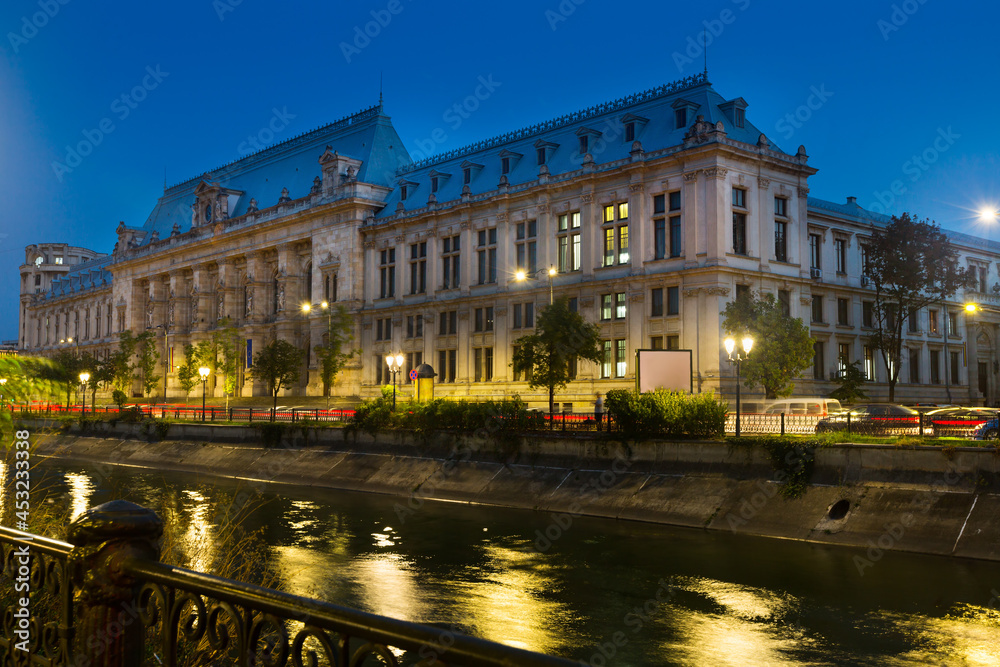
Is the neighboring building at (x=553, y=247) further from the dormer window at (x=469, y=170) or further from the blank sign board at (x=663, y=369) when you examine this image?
the blank sign board at (x=663, y=369)

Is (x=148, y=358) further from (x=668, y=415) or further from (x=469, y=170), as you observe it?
(x=668, y=415)

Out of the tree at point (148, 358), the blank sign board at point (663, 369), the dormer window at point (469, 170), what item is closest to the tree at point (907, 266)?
the blank sign board at point (663, 369)

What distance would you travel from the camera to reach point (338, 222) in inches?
2822

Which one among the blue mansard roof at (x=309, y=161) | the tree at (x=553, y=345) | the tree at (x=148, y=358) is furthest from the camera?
the tree at (x=148, y=358)

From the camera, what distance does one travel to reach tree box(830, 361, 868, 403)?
49.7 m

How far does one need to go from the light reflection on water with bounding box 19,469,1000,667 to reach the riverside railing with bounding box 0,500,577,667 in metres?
7.95

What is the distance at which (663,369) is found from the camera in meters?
36.2

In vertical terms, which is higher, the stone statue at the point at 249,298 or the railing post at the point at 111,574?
the stone statue at the point at 249,298

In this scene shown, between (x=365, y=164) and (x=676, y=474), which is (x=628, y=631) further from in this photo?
(x=365, y=164)

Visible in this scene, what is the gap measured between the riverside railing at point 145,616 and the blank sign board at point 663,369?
3067 cm

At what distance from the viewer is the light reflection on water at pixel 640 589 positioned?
42.5ft

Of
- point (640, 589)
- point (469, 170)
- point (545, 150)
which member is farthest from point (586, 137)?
point (640, 589)

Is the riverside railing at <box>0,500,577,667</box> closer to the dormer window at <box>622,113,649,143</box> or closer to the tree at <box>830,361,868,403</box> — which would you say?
the tree at <box>830,361,868,403</box>

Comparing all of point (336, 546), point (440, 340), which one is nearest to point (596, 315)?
point (440, 340)
